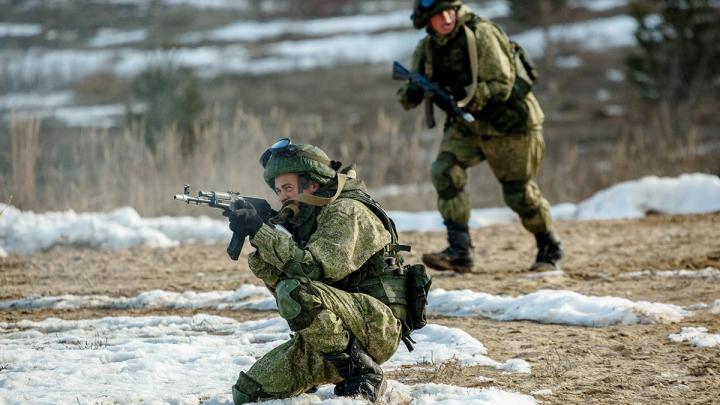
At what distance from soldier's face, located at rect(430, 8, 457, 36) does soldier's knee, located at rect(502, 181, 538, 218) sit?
110 centimetres

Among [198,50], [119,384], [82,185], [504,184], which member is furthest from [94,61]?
[119,384]

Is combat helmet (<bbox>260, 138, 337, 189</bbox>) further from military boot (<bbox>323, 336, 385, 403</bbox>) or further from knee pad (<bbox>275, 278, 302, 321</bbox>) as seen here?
military boot (<bbox>323, 336, 385, 403</bbox>)

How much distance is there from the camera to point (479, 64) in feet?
21.9

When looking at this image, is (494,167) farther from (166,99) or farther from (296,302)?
(166,99)

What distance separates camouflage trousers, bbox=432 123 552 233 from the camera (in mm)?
6906

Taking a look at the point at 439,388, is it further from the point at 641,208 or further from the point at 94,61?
the point at 94,61

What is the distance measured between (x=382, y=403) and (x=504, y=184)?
3430 mm

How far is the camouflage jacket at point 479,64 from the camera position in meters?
6.68

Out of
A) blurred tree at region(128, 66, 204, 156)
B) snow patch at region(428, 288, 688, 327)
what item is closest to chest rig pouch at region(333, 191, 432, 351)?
snow patch at region(428, 288, 688, 327)

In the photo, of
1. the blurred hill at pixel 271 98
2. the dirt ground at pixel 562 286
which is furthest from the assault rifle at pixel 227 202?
the blurred hill at pixel 271 98

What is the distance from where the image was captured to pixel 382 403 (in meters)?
3.87

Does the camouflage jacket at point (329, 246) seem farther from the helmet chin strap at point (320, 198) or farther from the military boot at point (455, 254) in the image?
the military boot at point (455, 254)

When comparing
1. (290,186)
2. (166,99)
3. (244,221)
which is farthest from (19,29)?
(244,221)

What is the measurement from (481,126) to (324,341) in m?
3.39
